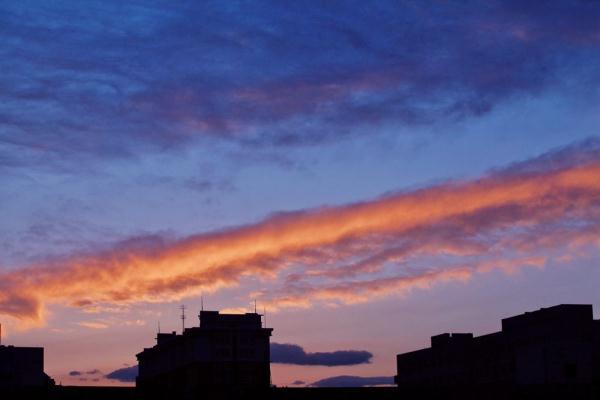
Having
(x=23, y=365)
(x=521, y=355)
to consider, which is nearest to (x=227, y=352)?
(x=23, y=365)

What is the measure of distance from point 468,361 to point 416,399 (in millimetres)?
71460

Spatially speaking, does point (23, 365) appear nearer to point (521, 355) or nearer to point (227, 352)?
point (227, 352)

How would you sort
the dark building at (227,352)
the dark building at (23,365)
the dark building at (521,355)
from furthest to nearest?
1. the dark building at (227,352)
2. the dark building at (23,365)
3. the dark building at (521,355)

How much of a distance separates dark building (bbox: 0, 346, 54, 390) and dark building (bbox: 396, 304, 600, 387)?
74201 millimetres

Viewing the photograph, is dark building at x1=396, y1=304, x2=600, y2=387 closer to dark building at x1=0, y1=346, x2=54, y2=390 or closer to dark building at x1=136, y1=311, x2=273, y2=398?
dark building at x1=136, y1=311, x2=273, y2=398

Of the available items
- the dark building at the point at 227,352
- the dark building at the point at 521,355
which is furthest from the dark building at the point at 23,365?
the dark building at the point at 521,355

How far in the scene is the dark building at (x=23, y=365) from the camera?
159m

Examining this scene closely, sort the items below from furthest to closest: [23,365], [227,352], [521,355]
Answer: [227,352] < [23,365] < [521,355]

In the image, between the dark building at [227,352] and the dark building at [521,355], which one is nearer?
the dark building at [521,355]

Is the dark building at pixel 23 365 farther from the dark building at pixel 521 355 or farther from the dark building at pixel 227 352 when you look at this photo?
the dark building at pixel 521 355

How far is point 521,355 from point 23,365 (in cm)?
9022

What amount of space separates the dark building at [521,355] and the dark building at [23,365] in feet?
243

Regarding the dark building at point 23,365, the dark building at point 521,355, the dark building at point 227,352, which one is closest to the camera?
the dark building at point 521,355

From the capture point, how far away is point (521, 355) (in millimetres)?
130375
